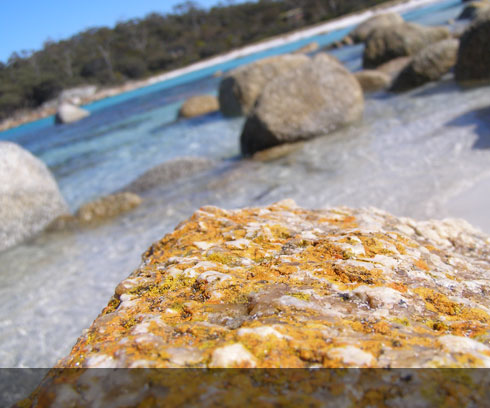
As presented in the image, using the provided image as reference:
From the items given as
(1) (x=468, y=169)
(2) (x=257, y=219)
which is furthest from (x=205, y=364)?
(1) (x=468, y=169)

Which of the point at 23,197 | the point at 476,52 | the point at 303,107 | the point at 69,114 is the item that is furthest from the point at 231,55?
the point at 23,197

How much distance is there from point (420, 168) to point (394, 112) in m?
3.66

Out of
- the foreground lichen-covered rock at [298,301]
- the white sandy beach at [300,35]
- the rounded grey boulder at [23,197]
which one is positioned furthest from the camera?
the white sandy beach at [300,35]

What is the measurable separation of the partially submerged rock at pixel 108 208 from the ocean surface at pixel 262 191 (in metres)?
0.25

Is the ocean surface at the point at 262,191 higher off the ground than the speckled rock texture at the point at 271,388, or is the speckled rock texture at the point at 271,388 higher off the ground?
the speckled rock texture at the point at 271,388

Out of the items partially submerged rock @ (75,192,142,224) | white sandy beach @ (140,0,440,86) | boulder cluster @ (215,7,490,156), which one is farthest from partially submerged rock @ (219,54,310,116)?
white sandy beach @ (140,0,440,86)

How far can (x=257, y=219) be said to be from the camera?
81.8 inches

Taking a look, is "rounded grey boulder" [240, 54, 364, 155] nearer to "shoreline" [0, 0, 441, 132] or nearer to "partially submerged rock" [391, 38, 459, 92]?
"partially submerged rock" [391, 38, 459, 92]

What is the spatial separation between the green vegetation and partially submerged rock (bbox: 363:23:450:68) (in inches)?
1586

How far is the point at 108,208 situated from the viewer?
6648 mm

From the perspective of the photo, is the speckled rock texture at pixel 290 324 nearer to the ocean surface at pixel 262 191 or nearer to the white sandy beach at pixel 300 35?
the ocean surface at pixel 262 191

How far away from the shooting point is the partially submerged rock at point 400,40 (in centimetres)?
1323

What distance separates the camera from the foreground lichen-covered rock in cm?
97

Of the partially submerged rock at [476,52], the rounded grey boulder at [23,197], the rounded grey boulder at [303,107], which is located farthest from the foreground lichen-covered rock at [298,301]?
the partially submerged rock at [476,52]
